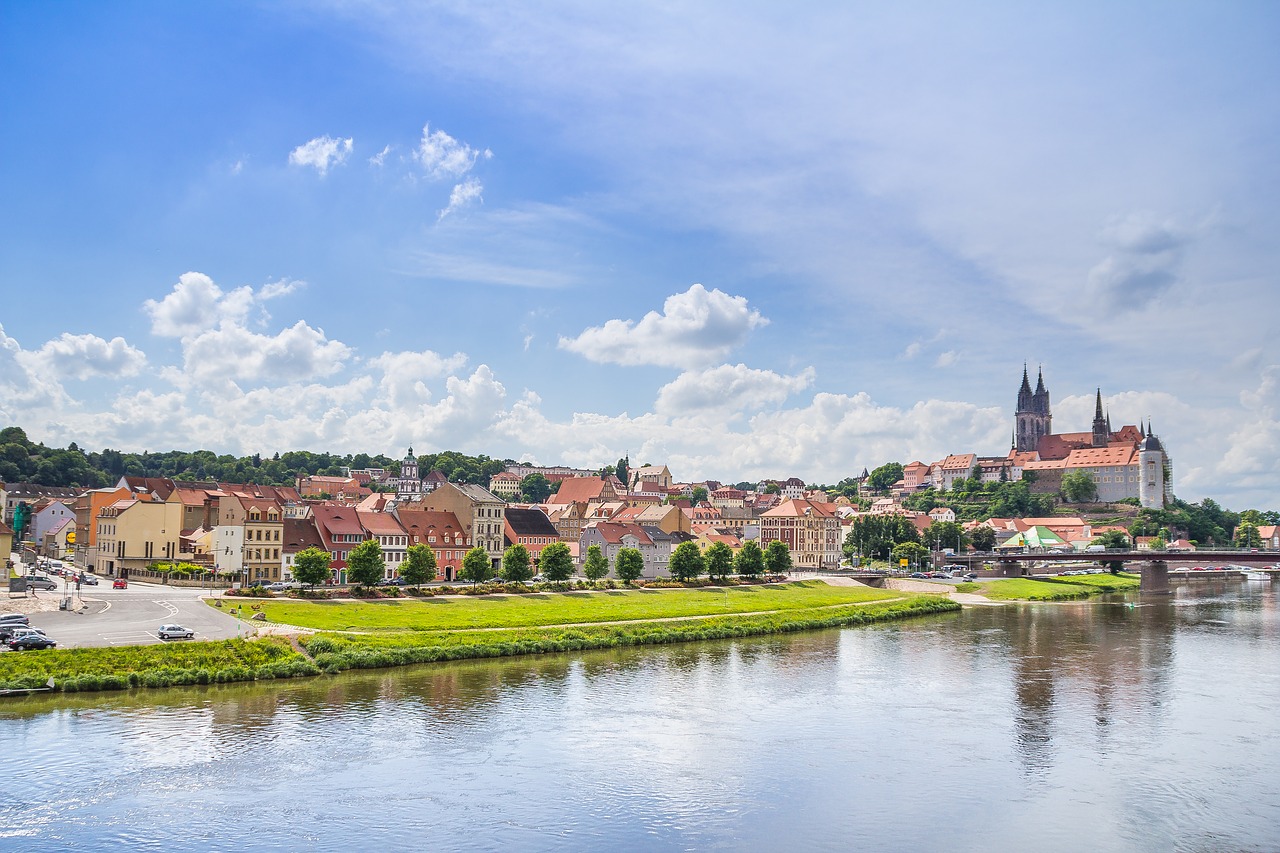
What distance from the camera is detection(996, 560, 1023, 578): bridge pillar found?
415 feet

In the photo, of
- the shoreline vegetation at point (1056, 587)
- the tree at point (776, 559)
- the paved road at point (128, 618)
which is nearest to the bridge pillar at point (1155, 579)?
the shoreline vegetation at point (1056, 587)

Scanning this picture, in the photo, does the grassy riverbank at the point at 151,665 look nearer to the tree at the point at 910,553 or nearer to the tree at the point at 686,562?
the tree at the point at 686,562

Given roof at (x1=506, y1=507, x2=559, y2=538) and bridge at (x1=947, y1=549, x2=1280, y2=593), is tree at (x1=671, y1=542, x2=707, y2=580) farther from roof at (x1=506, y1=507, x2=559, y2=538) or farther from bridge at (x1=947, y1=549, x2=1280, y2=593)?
bridge at (x1=947, y1=549, x2=1280, y2=593)

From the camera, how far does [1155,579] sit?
397ft

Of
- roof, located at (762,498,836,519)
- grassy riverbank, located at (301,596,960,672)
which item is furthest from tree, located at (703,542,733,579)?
roof, located at (762,498,836,519)

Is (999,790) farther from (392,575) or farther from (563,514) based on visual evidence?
(563,514)

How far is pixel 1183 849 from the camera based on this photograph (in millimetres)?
26312

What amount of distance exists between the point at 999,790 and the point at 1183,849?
5.92m

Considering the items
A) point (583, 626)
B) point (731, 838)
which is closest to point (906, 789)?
point (731, 838)

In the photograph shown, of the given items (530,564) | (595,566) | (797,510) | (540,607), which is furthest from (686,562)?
(797,510)

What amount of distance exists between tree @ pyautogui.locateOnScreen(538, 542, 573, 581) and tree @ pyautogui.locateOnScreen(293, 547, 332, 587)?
19.3 metres

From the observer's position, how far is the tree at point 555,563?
3145 inches

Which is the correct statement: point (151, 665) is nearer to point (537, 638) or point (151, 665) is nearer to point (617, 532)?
point (537, 638)

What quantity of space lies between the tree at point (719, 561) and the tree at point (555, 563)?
16.4m
